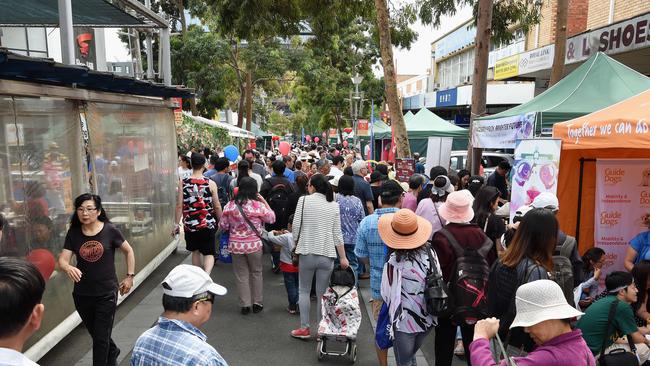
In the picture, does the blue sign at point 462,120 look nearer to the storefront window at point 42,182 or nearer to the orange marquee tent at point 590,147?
the orange marquee tent at point 590,147

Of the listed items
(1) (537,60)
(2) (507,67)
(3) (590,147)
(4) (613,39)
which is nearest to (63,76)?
(3) (590,147)

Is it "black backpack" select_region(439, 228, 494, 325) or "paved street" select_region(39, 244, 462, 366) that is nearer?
"black backpack" select_region(439, 228, 494, 325)

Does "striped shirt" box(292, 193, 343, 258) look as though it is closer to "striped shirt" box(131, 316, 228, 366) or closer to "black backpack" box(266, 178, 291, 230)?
"black backpack" box(266, 178, 291, 230)

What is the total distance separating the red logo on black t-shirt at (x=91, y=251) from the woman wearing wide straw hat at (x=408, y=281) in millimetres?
2364

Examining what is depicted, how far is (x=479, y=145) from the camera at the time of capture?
26.8 feet

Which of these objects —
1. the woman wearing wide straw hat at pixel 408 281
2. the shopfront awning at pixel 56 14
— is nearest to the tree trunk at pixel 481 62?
the shopfront awning at pixel 56 14

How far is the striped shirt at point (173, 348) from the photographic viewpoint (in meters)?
2.04

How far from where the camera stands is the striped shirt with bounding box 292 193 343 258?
4.97 m

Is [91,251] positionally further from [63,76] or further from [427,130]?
[427,130]

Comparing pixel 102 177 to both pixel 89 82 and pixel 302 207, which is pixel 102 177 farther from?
pixel 302 207

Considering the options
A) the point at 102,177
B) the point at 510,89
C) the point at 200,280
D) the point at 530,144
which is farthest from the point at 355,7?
the point at 510,89

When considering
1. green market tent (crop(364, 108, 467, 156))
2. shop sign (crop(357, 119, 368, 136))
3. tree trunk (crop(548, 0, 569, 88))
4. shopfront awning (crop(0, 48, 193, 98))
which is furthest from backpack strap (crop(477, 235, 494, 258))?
shop sign (crop(357, 119, 368, 136))

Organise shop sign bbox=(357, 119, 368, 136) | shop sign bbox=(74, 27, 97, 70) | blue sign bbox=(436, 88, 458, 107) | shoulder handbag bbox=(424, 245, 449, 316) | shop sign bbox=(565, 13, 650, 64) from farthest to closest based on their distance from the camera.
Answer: blue sign bbox=(436, 88, 458, 107) → shop sign bbox=(357, 119, 368, 136) → shop sign bbox=(74, 27, 97, 70) → shop sign bbox=(565, 13, 650, 64) → shoulder handbag bbox=(424, 245, 449, 316)

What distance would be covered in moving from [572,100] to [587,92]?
13.0 inches
